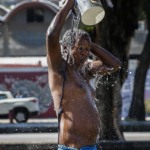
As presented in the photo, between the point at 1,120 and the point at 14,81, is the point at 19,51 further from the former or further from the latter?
the point at 1,120

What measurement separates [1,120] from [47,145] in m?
18.1

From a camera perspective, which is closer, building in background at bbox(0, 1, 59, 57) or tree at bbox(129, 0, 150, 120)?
tree at bbox(129, 0, 150, 120)

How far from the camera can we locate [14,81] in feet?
99.3

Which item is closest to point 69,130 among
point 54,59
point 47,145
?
point 54,59

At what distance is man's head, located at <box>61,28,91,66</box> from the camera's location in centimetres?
445

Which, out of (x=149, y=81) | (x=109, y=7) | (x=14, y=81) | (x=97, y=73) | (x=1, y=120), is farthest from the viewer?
(x=149, y=81)

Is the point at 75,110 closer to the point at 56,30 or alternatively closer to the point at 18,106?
the point at 56,30

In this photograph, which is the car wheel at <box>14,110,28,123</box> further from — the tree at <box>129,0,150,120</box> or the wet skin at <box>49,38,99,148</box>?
the wet skin at <box>49,38,99,148</box>

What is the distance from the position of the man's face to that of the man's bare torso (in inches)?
3.4

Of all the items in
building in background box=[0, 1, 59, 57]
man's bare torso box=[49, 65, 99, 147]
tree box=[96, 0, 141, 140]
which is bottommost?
building in background box=[0, 1, 59, 57]

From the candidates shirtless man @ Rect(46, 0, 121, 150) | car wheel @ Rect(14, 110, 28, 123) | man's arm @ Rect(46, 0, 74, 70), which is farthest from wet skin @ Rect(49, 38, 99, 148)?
car wheel @ Rect(14, 110, 28, 123)

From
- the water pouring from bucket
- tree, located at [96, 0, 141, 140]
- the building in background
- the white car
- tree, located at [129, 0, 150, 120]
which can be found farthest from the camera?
the building in background

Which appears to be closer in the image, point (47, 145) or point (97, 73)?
point (97, 73)

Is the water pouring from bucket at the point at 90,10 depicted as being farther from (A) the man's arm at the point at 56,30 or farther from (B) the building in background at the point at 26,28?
(B) the building in background at the point at 26,28
